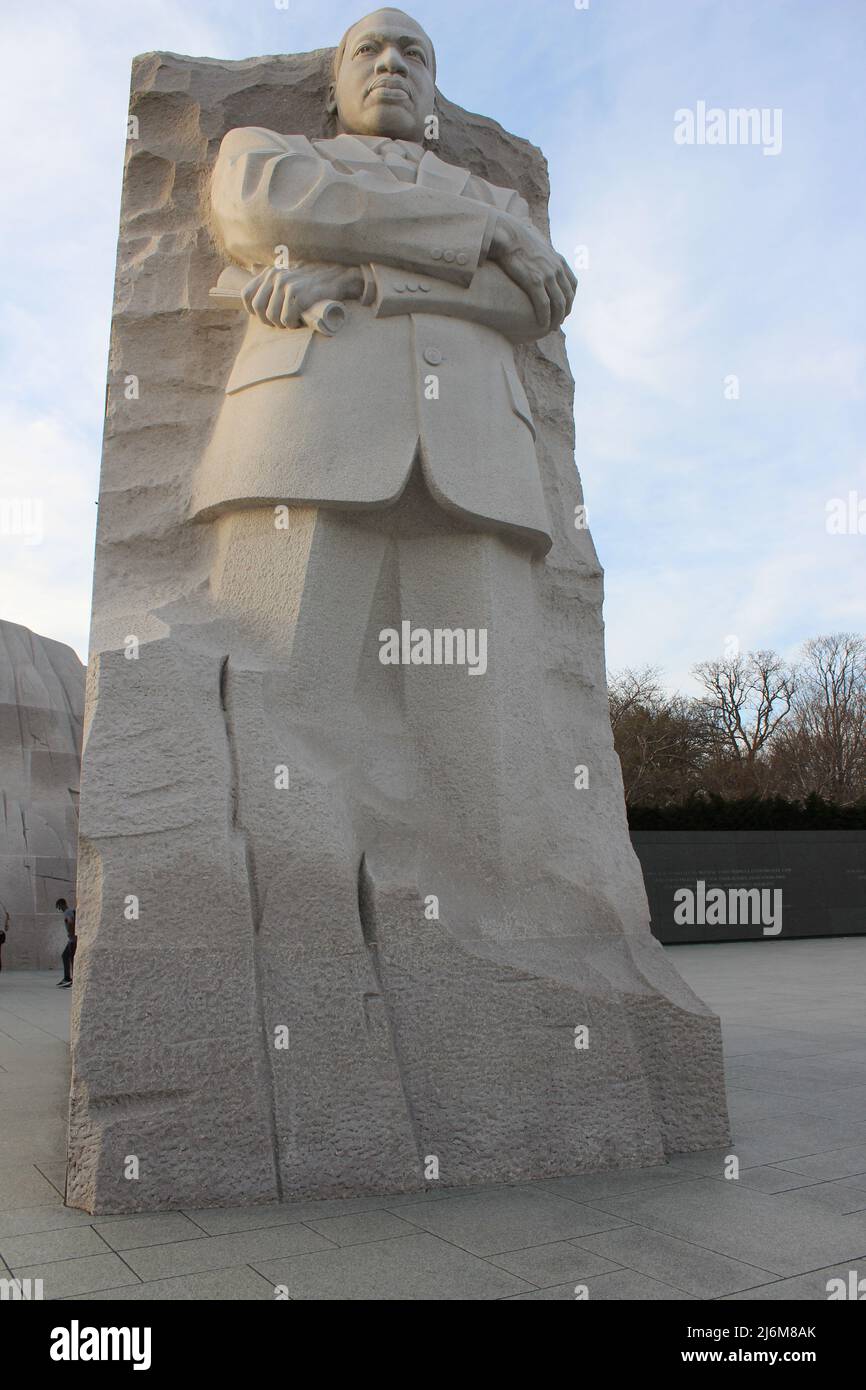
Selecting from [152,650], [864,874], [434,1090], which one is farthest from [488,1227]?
[864,874]

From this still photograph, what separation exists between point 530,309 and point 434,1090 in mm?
2936

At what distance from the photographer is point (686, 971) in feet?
38.8

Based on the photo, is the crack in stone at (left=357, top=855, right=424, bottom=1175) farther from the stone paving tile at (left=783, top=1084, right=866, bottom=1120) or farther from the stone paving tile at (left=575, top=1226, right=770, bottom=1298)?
the stone paving tile at (left=783, top=1084, right=866, bottom=1120)

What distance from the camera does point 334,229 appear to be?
13.6 ft

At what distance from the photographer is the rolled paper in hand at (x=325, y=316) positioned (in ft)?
13.6

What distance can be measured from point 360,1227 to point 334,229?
3.36 m

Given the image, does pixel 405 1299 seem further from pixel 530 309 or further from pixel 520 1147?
pixel 530 309

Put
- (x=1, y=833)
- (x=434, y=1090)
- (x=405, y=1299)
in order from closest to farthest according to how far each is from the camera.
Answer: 1. (x=405, y=1299)
2. (x=434, y=1090)
3. (x=1, y=833)

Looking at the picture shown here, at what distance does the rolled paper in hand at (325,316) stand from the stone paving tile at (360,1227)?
2995 mm

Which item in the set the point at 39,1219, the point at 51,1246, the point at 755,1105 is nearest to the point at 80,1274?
the point at 51,1246

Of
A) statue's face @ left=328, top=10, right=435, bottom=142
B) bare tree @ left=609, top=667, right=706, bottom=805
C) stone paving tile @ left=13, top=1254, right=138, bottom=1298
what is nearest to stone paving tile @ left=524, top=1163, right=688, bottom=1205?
stone paving tile @ left=13, top=1254, right=138, bottom=1298

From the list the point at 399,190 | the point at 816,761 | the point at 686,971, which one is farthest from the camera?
the point at 816,761

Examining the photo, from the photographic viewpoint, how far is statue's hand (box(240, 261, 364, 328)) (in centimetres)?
415

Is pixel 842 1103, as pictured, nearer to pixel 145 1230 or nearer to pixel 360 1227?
pixel 360 1227
